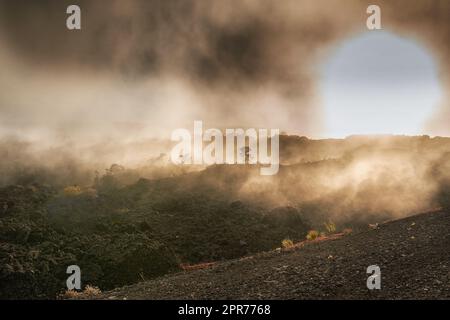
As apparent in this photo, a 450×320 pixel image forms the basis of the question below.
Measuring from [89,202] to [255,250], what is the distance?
682 inches

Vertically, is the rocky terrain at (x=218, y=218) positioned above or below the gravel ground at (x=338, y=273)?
above

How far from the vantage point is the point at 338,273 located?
1452cm

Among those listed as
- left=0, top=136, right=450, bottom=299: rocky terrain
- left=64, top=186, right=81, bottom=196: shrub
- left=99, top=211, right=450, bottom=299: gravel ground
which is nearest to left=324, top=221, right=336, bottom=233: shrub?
left=0, top=136, right=450, bottom=299: rocky terrain

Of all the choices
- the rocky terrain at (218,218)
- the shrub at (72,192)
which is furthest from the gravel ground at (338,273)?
the shrub at (72,192)

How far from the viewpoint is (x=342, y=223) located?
136 feet

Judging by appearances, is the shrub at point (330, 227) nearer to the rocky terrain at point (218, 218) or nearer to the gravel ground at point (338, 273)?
the rocky terrain at point (218, 218)

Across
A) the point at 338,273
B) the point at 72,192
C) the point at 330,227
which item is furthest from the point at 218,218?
the point at 338,273

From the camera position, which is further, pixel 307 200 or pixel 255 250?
pixel 307 200

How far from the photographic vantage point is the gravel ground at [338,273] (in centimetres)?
1294

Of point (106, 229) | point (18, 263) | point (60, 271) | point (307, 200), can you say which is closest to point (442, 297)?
point (60, 271)

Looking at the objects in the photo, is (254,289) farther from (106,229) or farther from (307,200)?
(307,200)

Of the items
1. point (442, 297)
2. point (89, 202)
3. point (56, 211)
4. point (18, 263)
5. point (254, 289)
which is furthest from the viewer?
point (89, 202)

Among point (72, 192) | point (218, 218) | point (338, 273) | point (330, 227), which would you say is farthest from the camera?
point (72, 192)

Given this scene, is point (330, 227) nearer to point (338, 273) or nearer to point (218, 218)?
point (218, 218)
